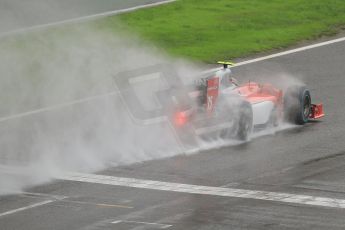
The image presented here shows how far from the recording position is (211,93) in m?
23.4

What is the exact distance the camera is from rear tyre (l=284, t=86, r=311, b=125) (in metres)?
25.1

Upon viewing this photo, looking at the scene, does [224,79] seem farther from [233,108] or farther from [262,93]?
[262,93]

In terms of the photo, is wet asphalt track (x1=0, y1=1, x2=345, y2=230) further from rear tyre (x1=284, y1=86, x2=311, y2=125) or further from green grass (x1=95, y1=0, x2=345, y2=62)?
green grass (x1=95, y1=0, x2=345, y2=62)

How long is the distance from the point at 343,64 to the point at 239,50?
9.58 feet

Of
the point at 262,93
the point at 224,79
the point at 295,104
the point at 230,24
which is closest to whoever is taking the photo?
the point at 224,79

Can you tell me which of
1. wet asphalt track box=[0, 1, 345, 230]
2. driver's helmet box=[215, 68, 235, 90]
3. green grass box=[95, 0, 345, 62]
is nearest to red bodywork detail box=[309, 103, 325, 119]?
wet asphalt track box=[0, 1, 345, 230]

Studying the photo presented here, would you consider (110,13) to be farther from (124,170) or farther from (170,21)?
(124,170)

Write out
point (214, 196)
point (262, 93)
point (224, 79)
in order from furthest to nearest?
point (262, 93), point (224, 79), point (214, 196)

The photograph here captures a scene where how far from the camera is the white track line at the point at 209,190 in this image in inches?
755

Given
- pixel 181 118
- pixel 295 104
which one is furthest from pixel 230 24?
pixel 181 118

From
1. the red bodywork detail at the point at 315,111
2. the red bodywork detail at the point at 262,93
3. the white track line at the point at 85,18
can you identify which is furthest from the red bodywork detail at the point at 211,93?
the white track line at the point at 85,18

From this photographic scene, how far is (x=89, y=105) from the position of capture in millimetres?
26969

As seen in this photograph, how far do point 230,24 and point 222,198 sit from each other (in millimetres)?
17272

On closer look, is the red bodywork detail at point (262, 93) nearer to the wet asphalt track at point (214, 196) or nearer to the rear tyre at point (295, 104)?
the rear tyre at point (295, 104)
